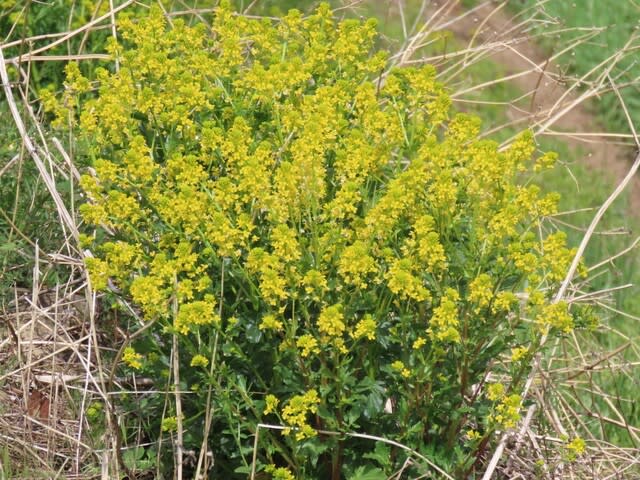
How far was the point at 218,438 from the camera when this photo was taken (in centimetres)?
345

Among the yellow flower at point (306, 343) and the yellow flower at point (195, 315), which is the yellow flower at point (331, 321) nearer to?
the yellow flower at point (306, 343)

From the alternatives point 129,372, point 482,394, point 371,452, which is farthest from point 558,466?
point 129,372

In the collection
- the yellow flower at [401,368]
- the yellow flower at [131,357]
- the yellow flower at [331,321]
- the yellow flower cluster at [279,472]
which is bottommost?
the yellow flower cluster at [279,472]

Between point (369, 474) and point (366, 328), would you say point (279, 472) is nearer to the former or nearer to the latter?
point (369, 474)

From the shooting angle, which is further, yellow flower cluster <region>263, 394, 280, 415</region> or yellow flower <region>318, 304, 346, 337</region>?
yellow flower cluster <region>263, 394, 280, 415</region>

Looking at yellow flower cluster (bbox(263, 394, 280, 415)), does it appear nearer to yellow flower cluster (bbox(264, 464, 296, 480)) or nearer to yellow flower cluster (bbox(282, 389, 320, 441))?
yellow flower cluster (bbox(282, 389, 320, 441))

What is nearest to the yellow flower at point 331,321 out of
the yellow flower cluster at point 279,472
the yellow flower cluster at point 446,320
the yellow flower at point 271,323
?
the yellow flower at point 271,323

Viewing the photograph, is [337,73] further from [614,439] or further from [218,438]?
[614,439]

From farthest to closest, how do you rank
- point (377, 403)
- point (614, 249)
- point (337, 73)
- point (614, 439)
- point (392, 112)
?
point (614, 249), point (614, 439), point (337, 73), point (392, 112), point (377, 403)

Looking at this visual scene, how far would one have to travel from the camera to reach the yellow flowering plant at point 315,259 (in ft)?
9.95

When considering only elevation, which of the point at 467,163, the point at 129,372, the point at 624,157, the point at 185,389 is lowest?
the point at 624,157

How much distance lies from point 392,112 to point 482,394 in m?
0.88

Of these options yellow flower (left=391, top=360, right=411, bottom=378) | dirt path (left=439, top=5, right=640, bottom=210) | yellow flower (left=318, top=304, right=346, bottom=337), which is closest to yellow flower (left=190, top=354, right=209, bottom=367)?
yellow flower (left=318, top=304, right=346, bottom=337)

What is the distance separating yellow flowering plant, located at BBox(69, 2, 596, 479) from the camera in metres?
3.03
